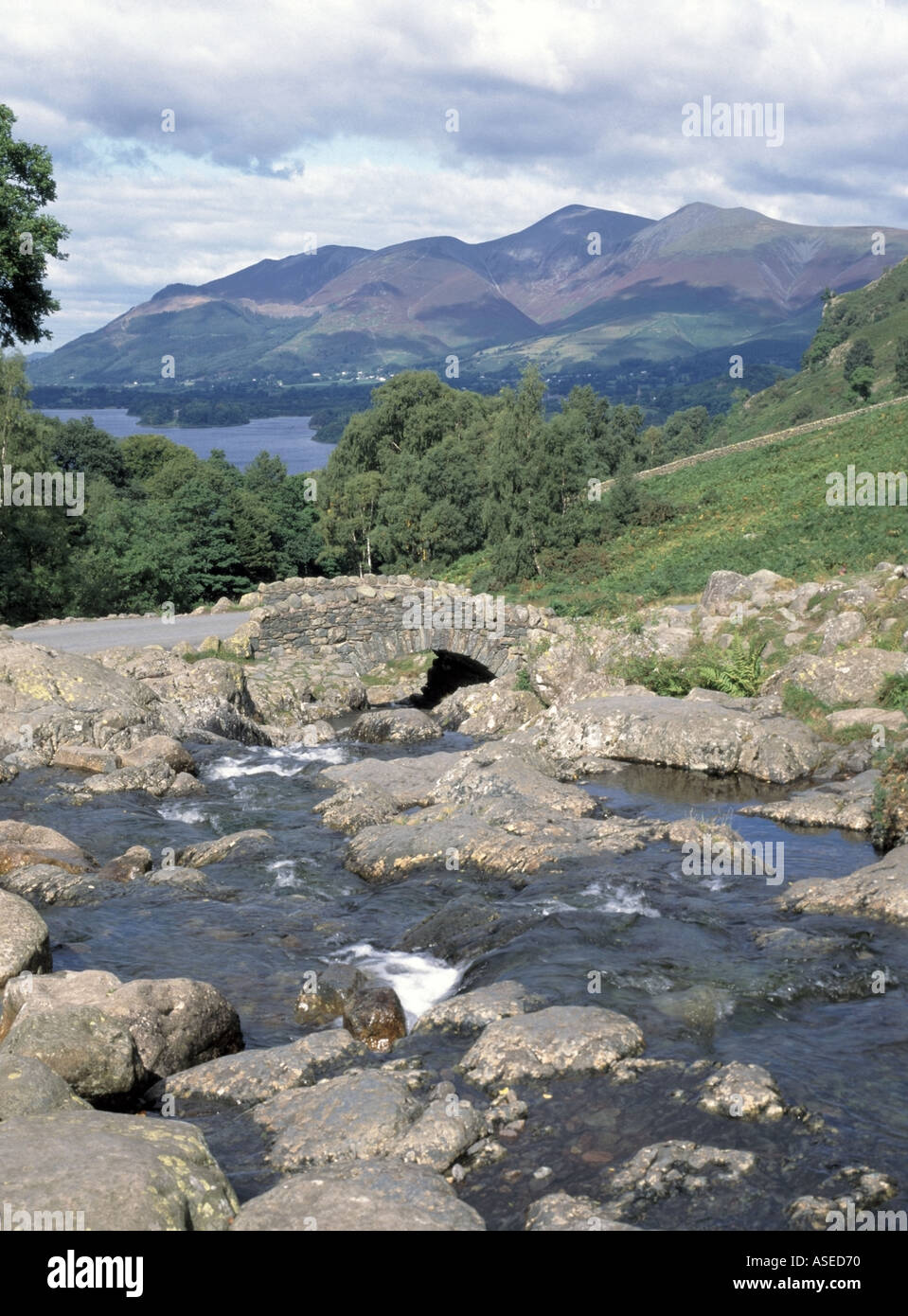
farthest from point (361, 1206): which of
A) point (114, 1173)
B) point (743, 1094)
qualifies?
point (743, 1094)

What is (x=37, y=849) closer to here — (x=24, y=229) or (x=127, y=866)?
(x=127, y=866)

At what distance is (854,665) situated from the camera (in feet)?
81.9

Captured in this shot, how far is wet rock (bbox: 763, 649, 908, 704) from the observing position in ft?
80.6

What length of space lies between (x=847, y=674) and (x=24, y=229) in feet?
81.4

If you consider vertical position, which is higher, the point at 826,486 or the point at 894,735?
the point at 826,486

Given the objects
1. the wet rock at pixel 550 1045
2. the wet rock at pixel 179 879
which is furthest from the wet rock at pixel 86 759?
the wet rock at pixel 550 1045

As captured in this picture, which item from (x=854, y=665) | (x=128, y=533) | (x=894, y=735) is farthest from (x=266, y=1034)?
(x=128, y=533)

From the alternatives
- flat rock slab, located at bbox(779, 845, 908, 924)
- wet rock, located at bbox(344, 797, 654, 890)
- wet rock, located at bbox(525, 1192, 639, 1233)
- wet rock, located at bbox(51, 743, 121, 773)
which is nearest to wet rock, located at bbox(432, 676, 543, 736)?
wet rock, located at bbox(51, 743, 121, 773)

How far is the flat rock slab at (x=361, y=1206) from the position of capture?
8.24m

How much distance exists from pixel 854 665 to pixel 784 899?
10304 mm

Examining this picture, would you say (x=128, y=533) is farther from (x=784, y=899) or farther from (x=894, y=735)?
(x=784, y=899)

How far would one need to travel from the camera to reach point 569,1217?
347 inches

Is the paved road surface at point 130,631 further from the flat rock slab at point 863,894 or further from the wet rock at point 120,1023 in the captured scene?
the flat rock slab at point 863,894

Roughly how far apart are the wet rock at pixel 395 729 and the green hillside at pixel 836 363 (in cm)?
8649
